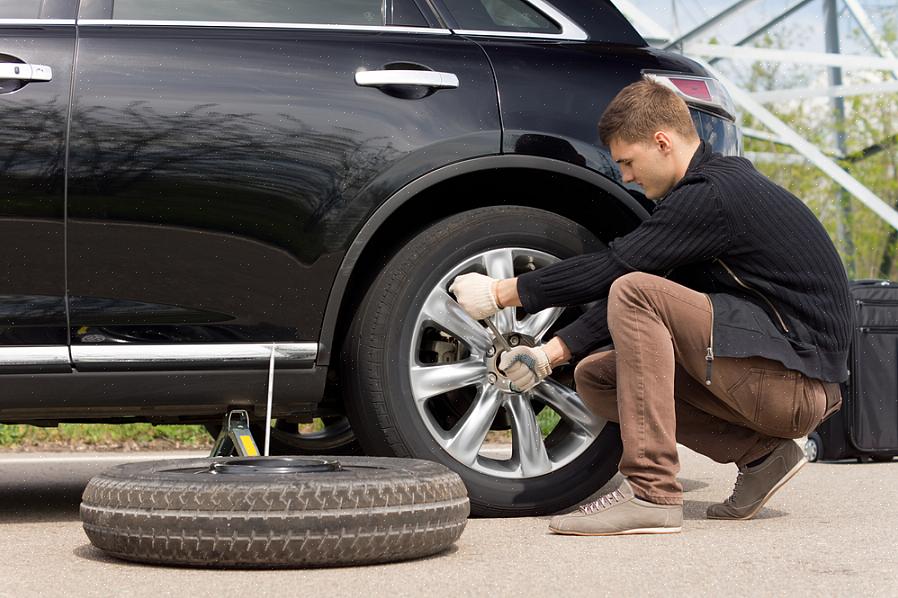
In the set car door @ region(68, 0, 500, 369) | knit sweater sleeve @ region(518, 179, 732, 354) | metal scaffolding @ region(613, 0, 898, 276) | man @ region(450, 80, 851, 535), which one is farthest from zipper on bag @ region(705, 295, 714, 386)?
metal scaffolding @ region(613, 0, 898, 276)

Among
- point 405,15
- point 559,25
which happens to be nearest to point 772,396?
point 559,25

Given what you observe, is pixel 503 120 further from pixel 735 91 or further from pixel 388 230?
pixel 735 91

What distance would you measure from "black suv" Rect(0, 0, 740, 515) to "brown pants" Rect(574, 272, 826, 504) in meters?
0.27

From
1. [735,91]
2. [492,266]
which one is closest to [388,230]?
[492,266]

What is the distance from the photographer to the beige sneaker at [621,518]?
3262 mm

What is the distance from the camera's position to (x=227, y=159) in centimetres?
338

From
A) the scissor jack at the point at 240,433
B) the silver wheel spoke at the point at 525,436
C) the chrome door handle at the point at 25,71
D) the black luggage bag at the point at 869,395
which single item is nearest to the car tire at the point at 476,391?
the silver wheel spoke at the point at 525,436

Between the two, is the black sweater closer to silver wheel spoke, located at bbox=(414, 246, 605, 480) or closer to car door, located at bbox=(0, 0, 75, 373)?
silver wheel spoke, located at bbox=(414, 246, 605, 480)

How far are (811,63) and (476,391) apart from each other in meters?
13.4

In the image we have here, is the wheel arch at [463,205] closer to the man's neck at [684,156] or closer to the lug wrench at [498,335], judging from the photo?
the man's neck at [684,156]

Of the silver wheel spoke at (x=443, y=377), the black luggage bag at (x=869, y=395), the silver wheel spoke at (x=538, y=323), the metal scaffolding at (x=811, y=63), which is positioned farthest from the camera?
the metal scaffolding at (x=811, y=63)

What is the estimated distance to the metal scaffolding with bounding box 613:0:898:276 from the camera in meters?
15.6

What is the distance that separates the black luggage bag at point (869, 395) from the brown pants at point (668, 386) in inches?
81.5

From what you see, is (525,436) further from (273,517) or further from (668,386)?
(273,517)
